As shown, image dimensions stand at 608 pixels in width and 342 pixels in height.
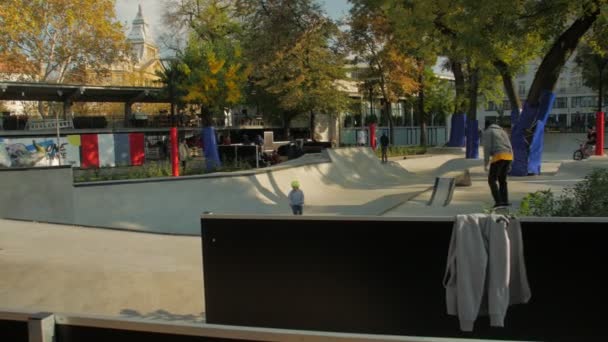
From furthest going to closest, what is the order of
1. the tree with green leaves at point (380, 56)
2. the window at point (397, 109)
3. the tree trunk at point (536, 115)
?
the window at point (397, 109)
the tree with green leaves at point (380, 56)
the tree trunk at point (536, 115)

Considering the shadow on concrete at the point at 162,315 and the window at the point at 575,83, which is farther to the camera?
the window at the point at 575,83

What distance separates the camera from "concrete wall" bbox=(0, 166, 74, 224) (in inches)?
504

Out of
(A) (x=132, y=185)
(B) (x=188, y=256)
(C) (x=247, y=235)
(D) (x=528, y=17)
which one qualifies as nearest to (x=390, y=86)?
(D) (x=528, y=17)

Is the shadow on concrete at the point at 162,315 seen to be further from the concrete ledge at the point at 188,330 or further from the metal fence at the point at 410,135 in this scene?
the metal fence at the point at 410,135

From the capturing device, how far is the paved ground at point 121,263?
603 centimetres

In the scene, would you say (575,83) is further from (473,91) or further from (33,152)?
(33,152)

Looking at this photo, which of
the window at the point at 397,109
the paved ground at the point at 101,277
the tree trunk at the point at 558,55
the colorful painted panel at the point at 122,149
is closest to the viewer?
the paved ground at the point at 101,277

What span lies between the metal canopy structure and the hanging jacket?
3287 centimetres

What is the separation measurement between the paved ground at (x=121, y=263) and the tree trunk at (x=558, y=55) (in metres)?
2.72

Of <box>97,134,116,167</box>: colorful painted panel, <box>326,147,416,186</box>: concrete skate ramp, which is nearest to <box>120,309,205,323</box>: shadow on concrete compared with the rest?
<box>326,147,416,186</box>: concrete skate ramp

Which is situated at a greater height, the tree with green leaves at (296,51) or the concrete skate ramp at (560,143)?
the tree with green leaves at (296,51)

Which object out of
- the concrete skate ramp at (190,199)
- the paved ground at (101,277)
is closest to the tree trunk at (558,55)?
the concrete skate ramp at (190,199)

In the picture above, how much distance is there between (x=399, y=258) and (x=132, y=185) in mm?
11606

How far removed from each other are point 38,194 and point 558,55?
15220mm
